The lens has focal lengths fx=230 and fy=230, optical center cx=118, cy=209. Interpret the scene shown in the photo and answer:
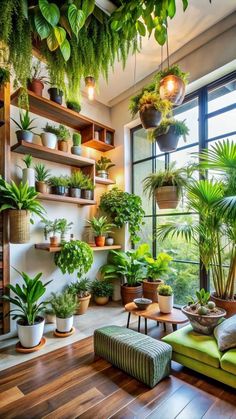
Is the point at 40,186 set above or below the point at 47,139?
below

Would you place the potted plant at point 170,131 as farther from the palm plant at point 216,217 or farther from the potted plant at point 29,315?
the potted plant at point 29,315

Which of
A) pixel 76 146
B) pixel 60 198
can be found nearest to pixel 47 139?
pixel 76 146

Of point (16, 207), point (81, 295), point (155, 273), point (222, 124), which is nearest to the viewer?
point (16, 207)

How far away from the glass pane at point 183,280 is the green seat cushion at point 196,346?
1.08 meters

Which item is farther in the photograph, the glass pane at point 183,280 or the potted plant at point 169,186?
the glass pane at point 183,280

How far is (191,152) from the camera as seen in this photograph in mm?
3441

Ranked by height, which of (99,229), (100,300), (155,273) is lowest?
(100,300)

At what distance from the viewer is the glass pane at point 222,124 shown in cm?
301

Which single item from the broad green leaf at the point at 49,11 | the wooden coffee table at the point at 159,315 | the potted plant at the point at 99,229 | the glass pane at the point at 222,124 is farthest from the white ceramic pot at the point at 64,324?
the glass pane at the point at 222,124

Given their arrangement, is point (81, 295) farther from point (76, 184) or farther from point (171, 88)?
point (171, 88)

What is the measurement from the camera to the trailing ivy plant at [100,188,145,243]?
153 inches

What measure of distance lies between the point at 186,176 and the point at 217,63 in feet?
5.08

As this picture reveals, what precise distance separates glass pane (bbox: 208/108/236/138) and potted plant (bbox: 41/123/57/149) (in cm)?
221

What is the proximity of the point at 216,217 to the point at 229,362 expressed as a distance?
1.26m
